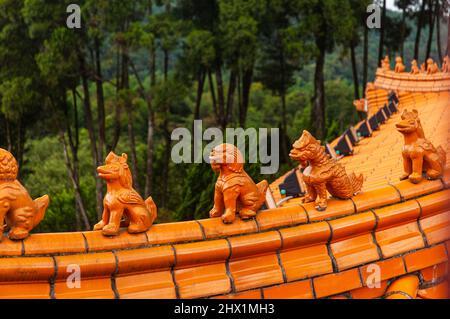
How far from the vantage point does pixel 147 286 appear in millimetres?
5758

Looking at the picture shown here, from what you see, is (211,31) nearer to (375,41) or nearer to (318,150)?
(318,150)

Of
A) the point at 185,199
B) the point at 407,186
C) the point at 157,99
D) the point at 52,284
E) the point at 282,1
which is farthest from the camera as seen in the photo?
the point at 282,1

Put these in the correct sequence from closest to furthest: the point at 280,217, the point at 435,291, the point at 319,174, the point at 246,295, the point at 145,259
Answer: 1. the point at 145,259
2. the point at 246,295
3. the point at 280,217
4. the point at 319,174
5. the point at 435,291

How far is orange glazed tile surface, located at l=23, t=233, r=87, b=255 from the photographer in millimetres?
5586

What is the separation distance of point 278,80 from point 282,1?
282 inches

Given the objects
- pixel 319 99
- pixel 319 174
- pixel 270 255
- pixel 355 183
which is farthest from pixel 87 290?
pixel 319 99

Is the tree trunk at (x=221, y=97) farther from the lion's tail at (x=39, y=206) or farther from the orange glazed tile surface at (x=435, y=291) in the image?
the lion's tail at (x=39, y=206)

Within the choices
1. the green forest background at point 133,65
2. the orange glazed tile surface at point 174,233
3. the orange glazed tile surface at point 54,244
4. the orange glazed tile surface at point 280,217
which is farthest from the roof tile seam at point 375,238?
the green forest background at point 133,65

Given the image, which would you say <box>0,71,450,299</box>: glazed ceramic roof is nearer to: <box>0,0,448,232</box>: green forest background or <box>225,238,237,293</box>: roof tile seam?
<box>225,238,237,293</box>: roof tile seam

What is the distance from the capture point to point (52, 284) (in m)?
5.61

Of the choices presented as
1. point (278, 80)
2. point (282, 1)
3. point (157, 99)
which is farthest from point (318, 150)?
point (278, 80)

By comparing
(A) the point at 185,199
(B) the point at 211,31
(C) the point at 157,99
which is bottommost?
(A) the point at 185,199

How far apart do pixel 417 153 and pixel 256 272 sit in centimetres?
145

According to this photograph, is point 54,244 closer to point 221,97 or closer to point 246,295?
point 246,295
